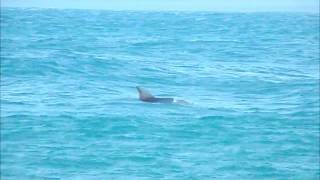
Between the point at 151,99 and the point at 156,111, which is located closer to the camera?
the point at 156,111

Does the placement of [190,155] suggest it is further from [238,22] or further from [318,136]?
[238,22]

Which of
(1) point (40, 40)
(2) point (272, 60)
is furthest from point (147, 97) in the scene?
→ (1) point (40, 40)

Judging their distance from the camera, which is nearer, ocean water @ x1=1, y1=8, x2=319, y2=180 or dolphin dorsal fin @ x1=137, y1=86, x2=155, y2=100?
ocean water @ x1=1, y1=8, x2=319, y2=180

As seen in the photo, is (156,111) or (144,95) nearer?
(156,111)

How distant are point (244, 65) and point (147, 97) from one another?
26.2 feet

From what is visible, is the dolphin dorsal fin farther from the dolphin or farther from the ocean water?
the ocean water

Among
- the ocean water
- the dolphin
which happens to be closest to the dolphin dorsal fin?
the dolphin

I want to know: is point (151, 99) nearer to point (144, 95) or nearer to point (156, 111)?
point (144, 95)

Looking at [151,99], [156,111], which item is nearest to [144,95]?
[151,99]

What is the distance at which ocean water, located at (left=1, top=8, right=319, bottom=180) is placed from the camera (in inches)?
493

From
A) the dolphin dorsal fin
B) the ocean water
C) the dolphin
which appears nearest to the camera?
the ocean water

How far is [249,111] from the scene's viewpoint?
16.6 meters

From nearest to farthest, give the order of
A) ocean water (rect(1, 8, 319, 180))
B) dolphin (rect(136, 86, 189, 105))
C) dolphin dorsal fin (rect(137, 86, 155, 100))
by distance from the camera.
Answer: ocean water (rect(1, 8, 319, 180)) → dolphin (rect(136, 86, 189, 105)) → dolphin dorsal fin (rect(137, 86, 155, 100))

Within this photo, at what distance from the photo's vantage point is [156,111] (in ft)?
54.2
